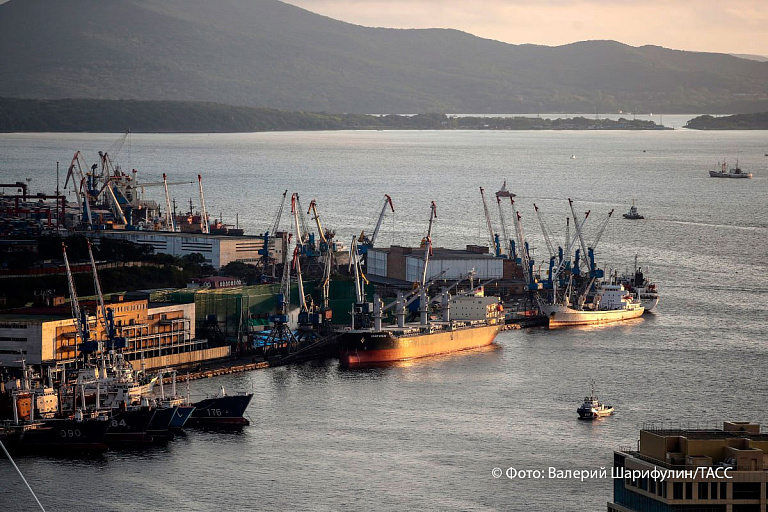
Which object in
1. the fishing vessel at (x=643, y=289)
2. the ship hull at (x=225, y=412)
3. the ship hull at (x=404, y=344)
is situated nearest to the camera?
the ship hull at (x=225, y=412)

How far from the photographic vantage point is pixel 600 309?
38.3 meters

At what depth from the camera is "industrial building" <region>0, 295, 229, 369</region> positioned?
26.6 metres

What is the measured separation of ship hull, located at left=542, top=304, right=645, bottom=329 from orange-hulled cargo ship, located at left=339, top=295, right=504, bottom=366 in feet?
5.34

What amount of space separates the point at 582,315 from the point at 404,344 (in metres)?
7.17

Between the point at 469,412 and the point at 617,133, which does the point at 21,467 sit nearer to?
the point at 469,412

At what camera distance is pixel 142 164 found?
102 metres

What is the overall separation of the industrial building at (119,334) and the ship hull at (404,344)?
240cm

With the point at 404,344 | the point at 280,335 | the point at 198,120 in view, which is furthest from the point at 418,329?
the point at 198,120

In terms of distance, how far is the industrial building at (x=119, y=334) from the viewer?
2658cm

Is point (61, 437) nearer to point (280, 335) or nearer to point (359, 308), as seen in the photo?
point (280, 335)

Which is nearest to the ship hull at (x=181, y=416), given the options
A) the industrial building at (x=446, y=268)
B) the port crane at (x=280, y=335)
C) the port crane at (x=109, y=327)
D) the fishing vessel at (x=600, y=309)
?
the port crane at (x=109, y=327)

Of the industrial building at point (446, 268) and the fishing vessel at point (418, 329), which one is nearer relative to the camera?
the fishing vessel at point (418, 329)

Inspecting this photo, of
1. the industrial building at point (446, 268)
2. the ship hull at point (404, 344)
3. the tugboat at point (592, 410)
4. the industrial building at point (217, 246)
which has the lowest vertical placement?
the tugboat at point (592, 410)

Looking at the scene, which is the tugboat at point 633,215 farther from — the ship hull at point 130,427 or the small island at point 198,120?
the small island at point 198,120
